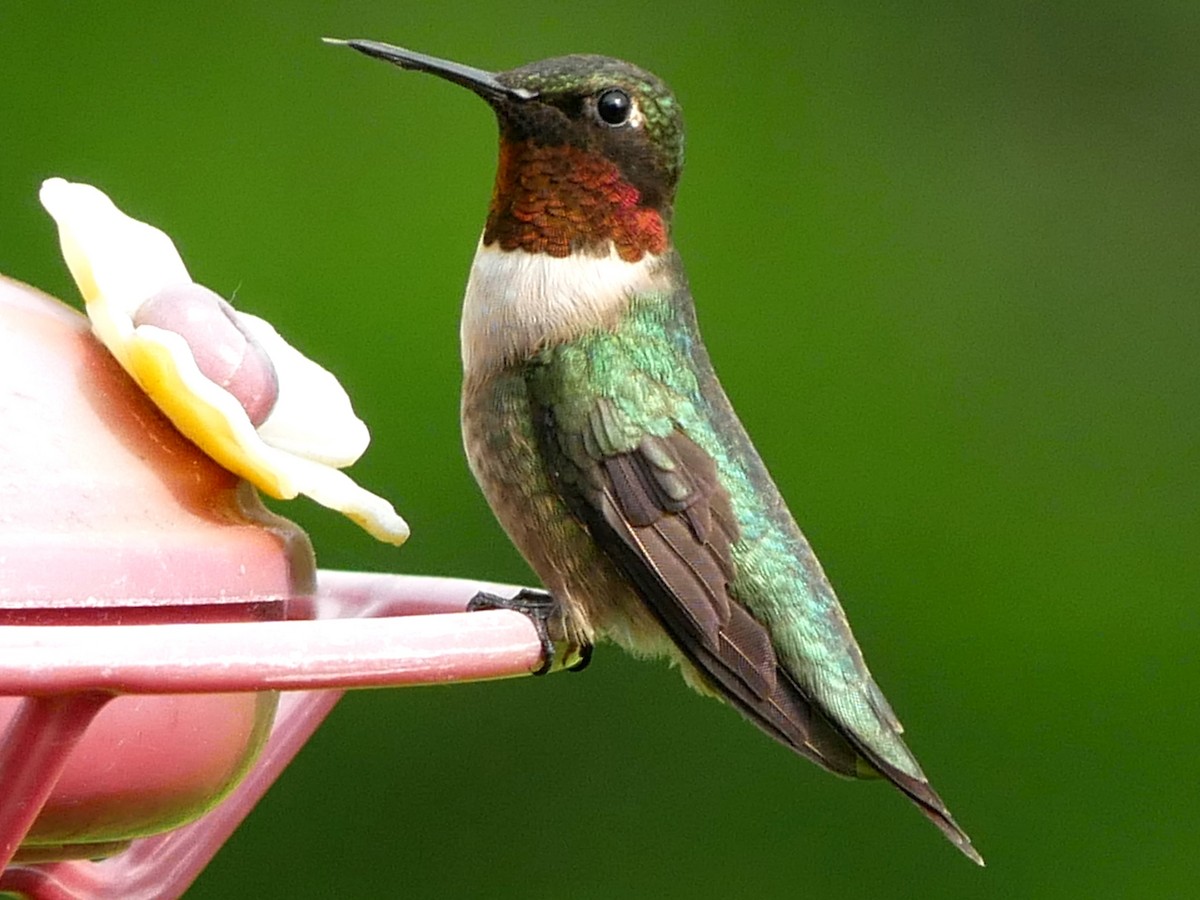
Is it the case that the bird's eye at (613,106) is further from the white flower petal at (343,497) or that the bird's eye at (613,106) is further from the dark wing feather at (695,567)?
the white flower petal at (343,497)

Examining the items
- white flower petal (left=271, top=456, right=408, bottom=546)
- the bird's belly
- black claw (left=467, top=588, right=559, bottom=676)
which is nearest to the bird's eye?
the bird's belly

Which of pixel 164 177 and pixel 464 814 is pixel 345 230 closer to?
pixel 164 177

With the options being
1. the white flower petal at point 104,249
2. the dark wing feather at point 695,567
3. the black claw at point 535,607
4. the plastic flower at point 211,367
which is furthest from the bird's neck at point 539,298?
the white flower petal at point 104,249

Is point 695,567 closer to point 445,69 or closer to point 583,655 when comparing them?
point 583,655

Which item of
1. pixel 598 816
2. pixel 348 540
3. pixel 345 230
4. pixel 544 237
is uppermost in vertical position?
pixel 544 237

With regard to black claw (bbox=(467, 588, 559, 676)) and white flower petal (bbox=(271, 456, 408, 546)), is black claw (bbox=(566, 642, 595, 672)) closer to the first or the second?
black claw (bbox=(467, 588, 559, 676))

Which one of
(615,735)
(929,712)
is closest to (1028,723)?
(929,712)

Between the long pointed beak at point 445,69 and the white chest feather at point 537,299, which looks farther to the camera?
the white chest feather at point 537,299
